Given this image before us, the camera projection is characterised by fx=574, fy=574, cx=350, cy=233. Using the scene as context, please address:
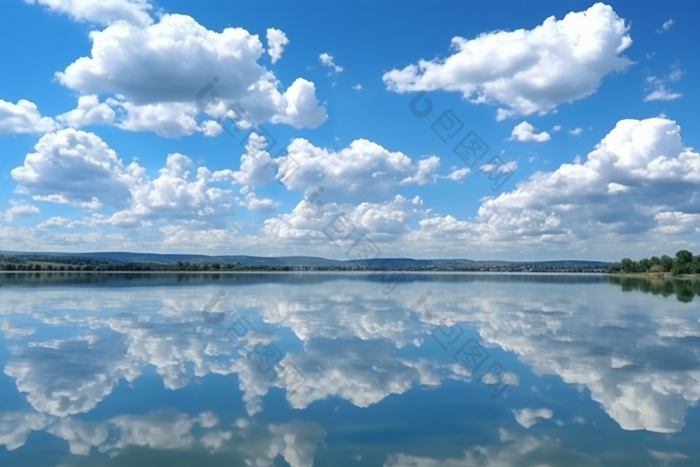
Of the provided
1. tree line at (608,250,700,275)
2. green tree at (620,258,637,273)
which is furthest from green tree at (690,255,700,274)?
green tree at (620,258,637,273)

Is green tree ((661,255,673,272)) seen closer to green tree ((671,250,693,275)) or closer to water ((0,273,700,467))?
green tree ((671,250,693,275))

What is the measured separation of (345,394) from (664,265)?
11995 centimetres

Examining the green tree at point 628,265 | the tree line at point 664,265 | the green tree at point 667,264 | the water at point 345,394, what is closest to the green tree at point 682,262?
the tree line at point 664,265

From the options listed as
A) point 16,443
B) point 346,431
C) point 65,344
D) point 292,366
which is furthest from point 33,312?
point 346,431

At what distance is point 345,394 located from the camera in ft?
40.0

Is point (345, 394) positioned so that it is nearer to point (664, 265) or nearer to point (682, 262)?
point (682, 262)

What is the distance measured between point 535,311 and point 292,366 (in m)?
Result: 19.5

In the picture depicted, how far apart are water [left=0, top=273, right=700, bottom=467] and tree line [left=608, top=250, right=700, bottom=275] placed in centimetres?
8843

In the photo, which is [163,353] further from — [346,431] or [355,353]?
[346,431]

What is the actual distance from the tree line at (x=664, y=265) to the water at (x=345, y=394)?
88.4m

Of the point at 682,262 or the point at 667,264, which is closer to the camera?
the point at 682,262

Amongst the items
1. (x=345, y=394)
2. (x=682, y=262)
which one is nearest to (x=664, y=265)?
(x=682, y=262)

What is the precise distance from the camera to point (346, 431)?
973 centimetres

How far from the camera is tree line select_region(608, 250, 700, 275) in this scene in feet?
326
